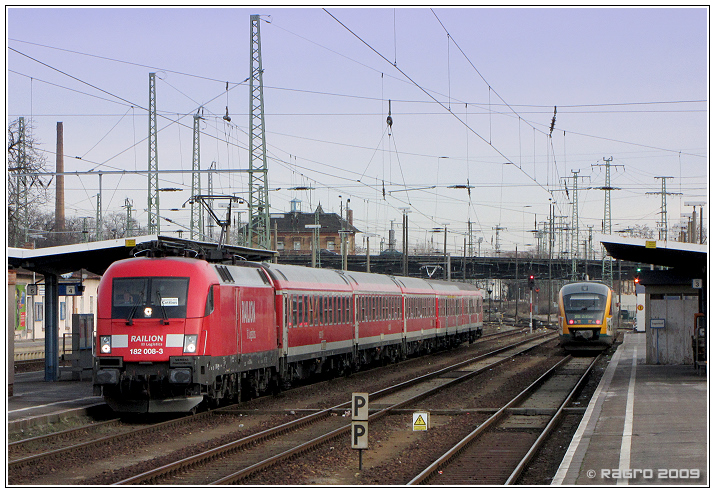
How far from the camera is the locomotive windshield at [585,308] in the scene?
3622 centimetres

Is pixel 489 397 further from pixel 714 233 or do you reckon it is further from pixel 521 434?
pixel 714 233

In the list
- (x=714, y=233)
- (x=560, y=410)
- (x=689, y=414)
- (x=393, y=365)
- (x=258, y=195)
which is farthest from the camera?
(x=393, y=365)

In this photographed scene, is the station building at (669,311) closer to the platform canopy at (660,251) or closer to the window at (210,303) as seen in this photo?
the platform canopy at (660,251)

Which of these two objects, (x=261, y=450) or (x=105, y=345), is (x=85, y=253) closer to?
(x=105, y=345)

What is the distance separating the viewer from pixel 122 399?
55.4ft

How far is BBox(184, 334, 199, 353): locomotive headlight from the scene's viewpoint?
54.0ft

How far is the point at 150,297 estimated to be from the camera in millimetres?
16641

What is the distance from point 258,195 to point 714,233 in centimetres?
2057

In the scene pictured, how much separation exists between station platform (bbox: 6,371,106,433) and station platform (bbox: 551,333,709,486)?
29.3 ft

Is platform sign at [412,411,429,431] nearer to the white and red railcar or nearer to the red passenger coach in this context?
the white and red railcar

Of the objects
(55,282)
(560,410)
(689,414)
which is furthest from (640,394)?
(55,282)

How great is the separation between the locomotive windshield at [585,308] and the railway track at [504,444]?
1351 centimetres

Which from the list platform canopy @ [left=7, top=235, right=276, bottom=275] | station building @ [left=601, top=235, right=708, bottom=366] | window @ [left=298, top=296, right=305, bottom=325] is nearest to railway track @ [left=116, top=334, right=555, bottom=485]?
window @ [left=298, top=296, right=305, bottom=325]

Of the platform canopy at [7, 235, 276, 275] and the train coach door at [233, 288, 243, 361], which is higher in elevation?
the platform canopy at [7, 235, 276, 275]
